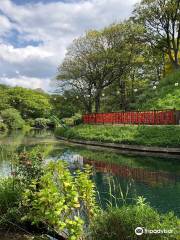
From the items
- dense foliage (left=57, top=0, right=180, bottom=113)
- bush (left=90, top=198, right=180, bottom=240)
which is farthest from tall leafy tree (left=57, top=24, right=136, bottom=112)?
bush (left=90, top=198, right=180, bottom=240)

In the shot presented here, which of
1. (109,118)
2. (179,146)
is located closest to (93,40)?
(109,118)

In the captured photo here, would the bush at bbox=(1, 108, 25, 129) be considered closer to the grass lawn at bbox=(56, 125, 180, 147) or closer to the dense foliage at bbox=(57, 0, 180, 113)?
the dense foliage at bbox=(57, 0, 180, 113)

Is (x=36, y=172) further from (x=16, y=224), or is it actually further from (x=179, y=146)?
(x=179, y=146)

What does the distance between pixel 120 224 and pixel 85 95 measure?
4221cm

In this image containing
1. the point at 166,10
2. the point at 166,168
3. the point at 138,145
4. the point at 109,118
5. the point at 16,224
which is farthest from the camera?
the point at 166,10

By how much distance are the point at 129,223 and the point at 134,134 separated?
2367 cm

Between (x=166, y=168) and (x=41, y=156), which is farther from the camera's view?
(x=166, y=168)

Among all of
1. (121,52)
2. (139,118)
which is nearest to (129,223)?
(139,118)

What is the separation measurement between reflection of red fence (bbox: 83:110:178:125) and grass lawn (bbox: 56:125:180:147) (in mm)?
1173

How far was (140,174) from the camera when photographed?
56.6 feet

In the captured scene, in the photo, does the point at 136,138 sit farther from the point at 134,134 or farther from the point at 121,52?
the point at 121,52

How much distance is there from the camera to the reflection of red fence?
1125 inches

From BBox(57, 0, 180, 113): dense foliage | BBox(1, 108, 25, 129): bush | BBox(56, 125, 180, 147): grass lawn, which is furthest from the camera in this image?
BBox(1, 108, 25, 129): bush

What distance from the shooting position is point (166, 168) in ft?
60.9
